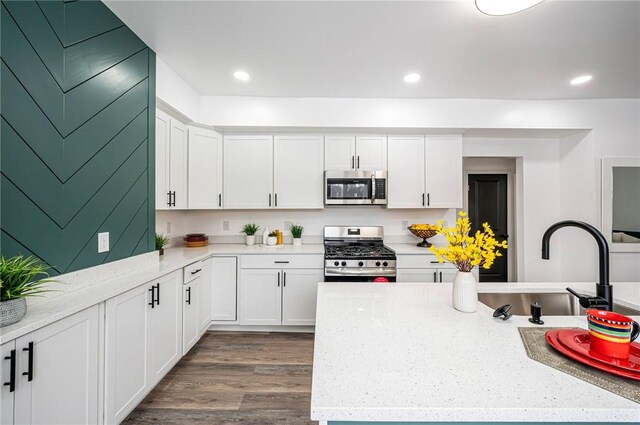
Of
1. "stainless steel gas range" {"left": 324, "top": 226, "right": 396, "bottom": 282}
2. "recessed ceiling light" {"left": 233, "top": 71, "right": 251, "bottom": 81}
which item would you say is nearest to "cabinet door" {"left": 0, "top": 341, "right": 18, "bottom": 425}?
"stainless steel gas range" {"left": 324, "top": 226, "right": 396, "bottom": 282}

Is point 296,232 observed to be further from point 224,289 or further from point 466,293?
point 466,293

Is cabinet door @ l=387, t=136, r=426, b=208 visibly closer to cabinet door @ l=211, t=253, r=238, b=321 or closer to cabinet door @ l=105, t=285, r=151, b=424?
cabinet door @ l=211, t=253, r=238, b=321

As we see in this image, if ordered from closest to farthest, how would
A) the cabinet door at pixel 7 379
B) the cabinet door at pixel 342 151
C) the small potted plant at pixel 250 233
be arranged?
the cabinet door at pixel 7 379
the cabinet door at pixel 342 151
the small potted plant at pixel 250 233

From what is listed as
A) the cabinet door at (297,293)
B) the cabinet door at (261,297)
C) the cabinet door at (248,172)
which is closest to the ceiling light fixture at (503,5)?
the cabinet door at (248,172)


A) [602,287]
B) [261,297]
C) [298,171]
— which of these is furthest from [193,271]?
[602,287]

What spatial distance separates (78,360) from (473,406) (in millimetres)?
1682

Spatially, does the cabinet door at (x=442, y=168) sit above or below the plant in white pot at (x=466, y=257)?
above

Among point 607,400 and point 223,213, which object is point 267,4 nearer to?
point 607,400

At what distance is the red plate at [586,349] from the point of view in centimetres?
79

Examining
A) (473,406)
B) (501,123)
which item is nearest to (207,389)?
(473,406)

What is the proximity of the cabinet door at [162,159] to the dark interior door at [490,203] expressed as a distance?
15.2 ft

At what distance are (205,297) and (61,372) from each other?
1700 millimetres

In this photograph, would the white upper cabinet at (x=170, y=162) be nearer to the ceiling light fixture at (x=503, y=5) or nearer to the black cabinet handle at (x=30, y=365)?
the black cabinet handle at (x=30, y=365)

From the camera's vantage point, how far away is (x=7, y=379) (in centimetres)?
107
